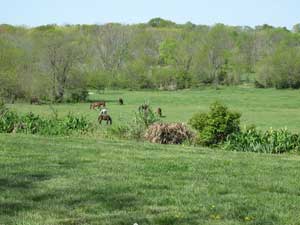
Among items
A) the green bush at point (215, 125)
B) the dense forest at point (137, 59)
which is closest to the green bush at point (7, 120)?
the green bush at point (215, 125)

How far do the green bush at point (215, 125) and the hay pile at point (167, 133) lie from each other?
0.55 meters

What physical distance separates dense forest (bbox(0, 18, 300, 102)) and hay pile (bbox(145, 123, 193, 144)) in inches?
1997

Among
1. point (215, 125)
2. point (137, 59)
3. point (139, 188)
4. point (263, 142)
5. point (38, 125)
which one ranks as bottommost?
point (263, 142)

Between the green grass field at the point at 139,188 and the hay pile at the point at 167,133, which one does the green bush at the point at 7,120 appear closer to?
the hay pile at the point at 167,133

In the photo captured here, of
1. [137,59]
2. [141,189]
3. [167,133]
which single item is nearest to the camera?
[141,189]

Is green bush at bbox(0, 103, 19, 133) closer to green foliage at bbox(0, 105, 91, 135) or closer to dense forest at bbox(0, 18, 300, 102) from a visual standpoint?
green foliage at bbox(0, 105, 91, 135)

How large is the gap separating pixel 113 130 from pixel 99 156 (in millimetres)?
9414

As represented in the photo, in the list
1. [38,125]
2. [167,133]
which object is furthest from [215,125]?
[38,125]

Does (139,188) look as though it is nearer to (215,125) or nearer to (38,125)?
(215,125)

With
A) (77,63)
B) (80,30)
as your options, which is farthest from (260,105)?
(80,30)

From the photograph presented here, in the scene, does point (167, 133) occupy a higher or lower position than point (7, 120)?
lower

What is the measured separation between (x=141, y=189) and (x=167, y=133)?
474 inches

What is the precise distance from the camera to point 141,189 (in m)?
9.01

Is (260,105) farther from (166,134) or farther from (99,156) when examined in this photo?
(99,156)
